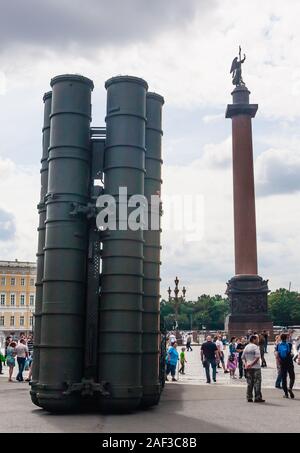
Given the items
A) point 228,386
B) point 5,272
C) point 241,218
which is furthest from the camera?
point 5,272

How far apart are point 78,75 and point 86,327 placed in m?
5.25

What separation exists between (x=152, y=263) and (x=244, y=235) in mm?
33256

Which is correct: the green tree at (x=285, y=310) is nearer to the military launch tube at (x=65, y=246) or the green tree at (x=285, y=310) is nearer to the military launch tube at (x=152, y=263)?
the military launch tube at (x=152, y=263)

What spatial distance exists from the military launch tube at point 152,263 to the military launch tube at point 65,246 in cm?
153

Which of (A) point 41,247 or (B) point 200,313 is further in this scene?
(B) point 200,313

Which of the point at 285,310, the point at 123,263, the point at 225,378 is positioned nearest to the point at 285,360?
the point at 123,263

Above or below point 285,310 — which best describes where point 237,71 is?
above

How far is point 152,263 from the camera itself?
12992mm

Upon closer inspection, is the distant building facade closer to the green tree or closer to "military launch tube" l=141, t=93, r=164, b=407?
the green tree

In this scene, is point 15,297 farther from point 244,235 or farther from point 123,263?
point 123,263

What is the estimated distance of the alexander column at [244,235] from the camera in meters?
42.8
